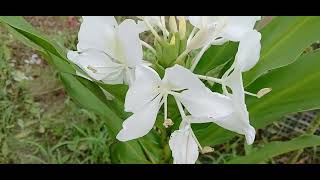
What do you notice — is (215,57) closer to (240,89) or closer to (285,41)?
(285,41)

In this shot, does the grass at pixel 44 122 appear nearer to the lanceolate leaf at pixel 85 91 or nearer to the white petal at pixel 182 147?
the lanceolate leaf at pixel 85 91

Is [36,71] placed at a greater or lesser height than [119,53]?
lesser

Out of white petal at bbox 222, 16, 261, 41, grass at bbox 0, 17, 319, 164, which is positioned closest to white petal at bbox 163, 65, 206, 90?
white petal at bbox 222, 16, 261, 41

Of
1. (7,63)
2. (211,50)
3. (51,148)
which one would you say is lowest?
(51,148)

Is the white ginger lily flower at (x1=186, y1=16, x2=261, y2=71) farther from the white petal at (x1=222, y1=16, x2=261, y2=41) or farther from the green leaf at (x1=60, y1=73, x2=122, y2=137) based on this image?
the green leaf at (x1=60, y1=73, x2=122, y2=137)
